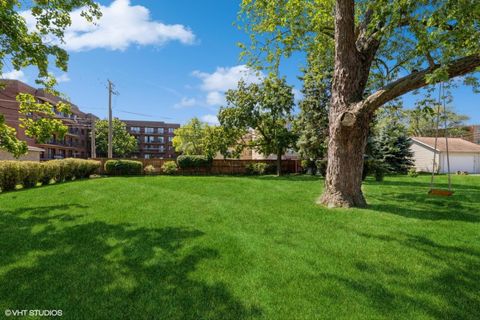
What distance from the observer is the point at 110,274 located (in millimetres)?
3418

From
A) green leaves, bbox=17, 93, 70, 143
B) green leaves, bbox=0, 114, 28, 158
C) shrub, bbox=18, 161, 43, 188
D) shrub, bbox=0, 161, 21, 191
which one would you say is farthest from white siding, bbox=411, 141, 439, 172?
shrub, bbox=0, 161, 21, 191

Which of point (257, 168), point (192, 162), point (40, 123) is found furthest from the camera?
point (257, 168)

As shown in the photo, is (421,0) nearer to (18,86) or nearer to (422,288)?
(422,288)

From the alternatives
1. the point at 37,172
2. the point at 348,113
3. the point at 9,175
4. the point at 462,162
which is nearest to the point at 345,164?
the point at 348,113

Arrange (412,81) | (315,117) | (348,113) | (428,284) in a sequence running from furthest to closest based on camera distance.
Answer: (315,117) → (348,113) → (412,81) → (428,284)

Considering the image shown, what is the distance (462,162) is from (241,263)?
3447cm

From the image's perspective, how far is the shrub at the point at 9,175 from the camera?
36.0 ft

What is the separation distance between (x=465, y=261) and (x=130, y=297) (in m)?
4.41

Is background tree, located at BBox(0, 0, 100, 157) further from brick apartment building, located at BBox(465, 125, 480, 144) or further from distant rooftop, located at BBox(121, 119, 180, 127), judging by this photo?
distant rooftop, located at BBox(121, 119, 180, 127)

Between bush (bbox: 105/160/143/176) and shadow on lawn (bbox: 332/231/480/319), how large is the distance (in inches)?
780

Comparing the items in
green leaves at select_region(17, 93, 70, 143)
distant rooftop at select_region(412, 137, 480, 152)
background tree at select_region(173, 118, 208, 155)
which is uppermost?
background tree at select_region(173, 118, 208, 155)

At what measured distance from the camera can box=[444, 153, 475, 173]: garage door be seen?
28902mm

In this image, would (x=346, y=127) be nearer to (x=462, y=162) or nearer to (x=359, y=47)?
(x=359, y=47)

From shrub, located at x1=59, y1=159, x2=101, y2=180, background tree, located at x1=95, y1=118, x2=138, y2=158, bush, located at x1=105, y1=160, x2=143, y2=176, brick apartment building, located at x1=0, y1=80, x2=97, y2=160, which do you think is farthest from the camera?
background tree, located at x1=95, y1=118, x2=138, y2=158
